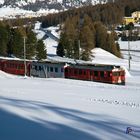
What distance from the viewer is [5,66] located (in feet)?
178

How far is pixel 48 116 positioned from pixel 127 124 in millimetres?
2976

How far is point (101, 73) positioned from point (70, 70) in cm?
427

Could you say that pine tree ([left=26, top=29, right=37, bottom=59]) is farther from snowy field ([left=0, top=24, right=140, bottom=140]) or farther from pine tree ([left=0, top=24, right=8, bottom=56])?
snowy field ([left=0, top=24, right=140, bottom=140])

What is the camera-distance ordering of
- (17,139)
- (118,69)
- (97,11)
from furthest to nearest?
(97,11)
(118,69)
(17,139)

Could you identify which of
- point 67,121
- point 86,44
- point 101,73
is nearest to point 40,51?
point 86,44

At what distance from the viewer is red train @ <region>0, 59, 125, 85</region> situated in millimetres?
42969

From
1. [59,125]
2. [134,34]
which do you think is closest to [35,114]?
[59,125]

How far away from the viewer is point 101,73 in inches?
1699

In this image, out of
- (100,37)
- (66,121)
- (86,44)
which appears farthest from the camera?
(100,37)

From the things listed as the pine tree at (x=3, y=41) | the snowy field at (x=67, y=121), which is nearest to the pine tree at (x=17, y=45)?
the pine tree at (x=3, y=41)

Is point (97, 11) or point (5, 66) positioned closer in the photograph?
point (5, 66)

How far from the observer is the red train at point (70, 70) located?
42969 millimetres

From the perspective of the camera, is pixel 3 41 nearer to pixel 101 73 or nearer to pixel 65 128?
pixel 101 73

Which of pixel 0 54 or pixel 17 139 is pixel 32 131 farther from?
pixel 0 54
